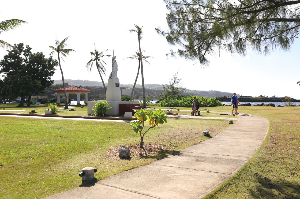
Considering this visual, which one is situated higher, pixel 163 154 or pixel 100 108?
pixel 100 108

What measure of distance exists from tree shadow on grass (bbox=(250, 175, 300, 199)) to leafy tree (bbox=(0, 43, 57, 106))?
42847 millimetres

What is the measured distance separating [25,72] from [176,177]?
44344 mm

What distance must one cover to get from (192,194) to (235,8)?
4449mm

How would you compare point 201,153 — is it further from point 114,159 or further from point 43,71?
point 43,71

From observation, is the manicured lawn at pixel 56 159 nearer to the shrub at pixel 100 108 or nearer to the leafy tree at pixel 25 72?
the shrub at pixel 100 108

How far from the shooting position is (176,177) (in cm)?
459

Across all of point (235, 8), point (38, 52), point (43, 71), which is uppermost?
point (38, 52)

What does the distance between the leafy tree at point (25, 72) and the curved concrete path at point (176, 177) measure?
134ft

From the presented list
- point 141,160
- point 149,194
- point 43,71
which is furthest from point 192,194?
point 43,71

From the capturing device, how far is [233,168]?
5.09 m

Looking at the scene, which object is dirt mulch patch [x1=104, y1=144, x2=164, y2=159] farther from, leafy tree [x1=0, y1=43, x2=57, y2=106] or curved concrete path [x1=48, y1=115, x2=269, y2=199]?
leafy tree [x1=0, y1=43, x2=57, y2=106]

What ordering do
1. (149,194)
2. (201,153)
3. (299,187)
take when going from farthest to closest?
(201,153)
(299,187)
(149,194)

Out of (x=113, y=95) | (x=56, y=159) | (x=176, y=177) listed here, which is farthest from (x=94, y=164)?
(x=113, y=95)

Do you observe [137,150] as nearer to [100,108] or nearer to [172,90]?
[100,108]
